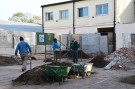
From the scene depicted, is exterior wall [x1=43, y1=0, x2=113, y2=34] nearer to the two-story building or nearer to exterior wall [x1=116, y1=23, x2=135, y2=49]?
the two-story building

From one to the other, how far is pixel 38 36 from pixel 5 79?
11.9 meters

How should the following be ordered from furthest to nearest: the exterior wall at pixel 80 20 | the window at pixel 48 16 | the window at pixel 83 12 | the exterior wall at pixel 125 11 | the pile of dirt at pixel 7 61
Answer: the window at pixel 48 16 → the window at pixel 83 12 → the exterior wall at pixel 80 20 → the exterior wall at pixel 125 11 → the pile of dirt at pixel 7 61

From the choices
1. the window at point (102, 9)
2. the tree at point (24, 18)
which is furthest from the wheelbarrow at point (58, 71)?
the tree at point (24, 18)

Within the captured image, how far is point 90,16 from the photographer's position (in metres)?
37.6

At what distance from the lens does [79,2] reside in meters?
38.8

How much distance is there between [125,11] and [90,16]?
4.19 metres

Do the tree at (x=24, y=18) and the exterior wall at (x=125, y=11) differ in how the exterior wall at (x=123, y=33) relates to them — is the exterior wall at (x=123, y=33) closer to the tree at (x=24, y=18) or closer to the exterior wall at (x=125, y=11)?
the exterior wall at (x=125, y=11)

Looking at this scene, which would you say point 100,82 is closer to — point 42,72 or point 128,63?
point 42,72

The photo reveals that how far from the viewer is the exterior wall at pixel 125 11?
35188 millimetres

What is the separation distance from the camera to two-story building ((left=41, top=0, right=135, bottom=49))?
3503cm

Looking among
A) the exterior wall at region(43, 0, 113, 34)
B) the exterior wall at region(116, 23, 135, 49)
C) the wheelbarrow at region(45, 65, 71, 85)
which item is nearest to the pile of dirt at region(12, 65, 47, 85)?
the wheelbarrow at region(45, 65, 71, 85)

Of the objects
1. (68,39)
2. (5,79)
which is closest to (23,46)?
(5,79)

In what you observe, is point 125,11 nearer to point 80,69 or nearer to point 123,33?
point 123,33

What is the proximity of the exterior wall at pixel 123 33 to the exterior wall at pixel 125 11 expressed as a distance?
5.72ft
